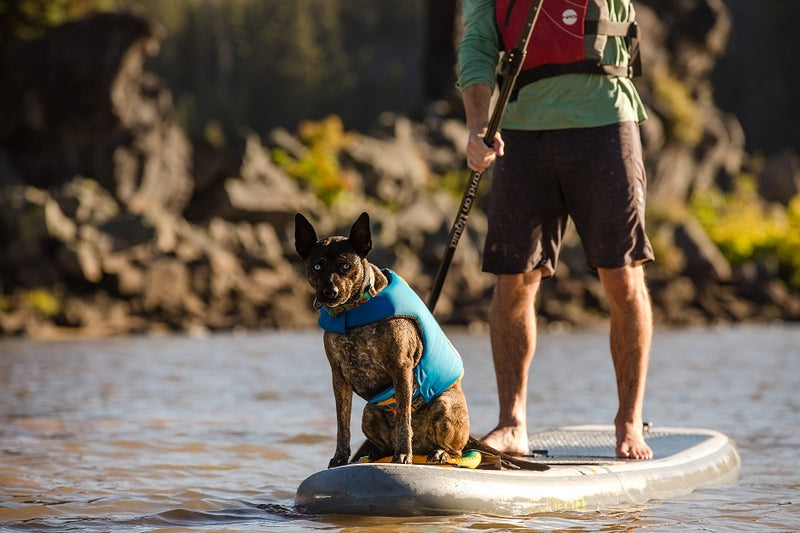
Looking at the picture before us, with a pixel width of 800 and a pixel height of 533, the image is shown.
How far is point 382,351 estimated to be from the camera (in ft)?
14.6

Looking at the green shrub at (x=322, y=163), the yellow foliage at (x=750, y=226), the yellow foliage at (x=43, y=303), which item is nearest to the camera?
the yellow foliage at (x=43, y=303)

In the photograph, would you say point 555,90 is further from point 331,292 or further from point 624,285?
point 331,292

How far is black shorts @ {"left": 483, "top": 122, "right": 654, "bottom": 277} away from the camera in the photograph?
566 centimetres

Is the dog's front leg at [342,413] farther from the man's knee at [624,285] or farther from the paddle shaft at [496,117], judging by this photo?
the man's knee at [624,285]

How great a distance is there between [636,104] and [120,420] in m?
4.60

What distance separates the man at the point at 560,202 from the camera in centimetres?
567

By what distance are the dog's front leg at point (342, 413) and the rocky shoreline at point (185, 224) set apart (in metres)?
18.2

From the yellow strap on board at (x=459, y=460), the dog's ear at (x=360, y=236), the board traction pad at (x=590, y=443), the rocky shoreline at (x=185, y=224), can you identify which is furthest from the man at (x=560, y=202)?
the rocky shoreline at (x=185, y=224)

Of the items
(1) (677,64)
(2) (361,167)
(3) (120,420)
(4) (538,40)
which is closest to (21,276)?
(2) (361,167)

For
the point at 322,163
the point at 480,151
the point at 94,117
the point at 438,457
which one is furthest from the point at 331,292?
the point at 322,163

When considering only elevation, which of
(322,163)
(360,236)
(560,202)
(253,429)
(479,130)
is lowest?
(253,429)

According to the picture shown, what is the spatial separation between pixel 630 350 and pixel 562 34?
1586 millimetres

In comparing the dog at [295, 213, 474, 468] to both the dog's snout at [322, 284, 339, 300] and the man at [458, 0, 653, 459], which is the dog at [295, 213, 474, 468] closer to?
the dog's snout at [322, 284, 339, 300]

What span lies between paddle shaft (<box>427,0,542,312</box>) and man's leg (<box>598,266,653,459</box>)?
78 centimetres
